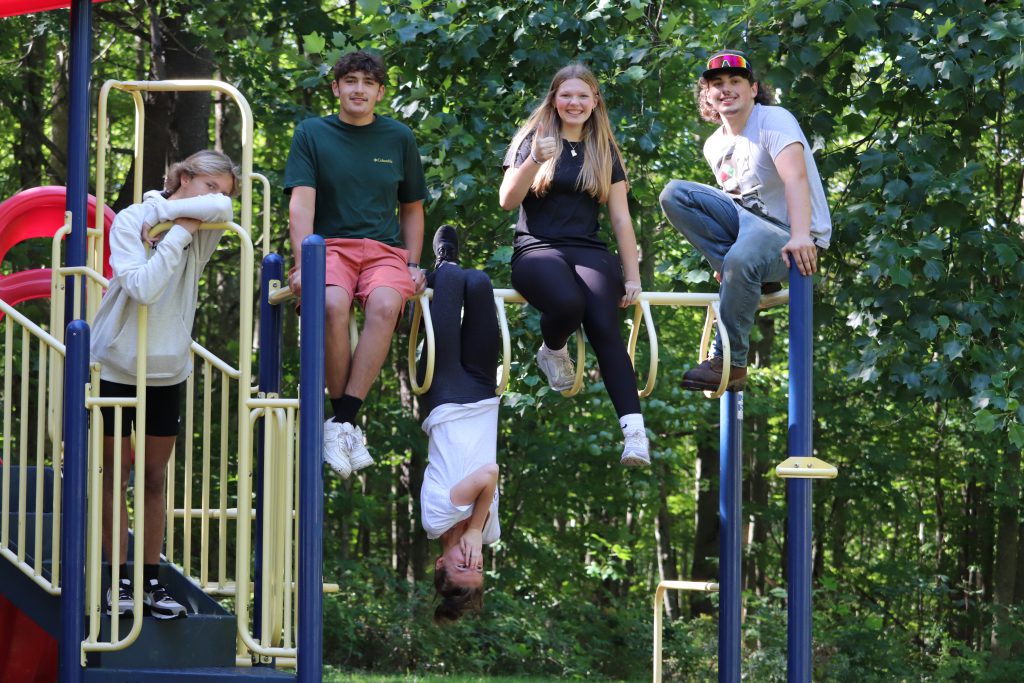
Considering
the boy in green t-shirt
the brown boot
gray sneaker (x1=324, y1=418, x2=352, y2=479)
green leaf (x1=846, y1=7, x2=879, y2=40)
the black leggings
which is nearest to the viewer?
gray sneaker (x1=324, y1=418, x2=352, y2=479)

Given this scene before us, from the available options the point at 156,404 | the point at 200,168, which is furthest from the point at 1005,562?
the point at 200,168

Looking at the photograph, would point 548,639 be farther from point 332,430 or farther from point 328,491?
point 332,430

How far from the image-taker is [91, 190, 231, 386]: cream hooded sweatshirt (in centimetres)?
413

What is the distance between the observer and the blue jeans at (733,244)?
15.5ft

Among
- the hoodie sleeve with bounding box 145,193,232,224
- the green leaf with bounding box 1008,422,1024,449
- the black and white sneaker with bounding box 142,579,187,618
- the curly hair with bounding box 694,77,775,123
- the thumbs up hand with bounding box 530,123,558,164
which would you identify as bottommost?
the black and white sneaker with bounding box 142,579,187,618

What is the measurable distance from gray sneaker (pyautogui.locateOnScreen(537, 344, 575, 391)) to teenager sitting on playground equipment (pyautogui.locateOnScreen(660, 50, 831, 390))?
475mm

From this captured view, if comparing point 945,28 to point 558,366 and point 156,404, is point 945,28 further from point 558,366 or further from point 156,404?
point 156,404

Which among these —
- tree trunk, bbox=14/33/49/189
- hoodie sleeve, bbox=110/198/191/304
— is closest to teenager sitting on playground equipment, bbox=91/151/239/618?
hoodie sleeve, bbox=110/198/191/304

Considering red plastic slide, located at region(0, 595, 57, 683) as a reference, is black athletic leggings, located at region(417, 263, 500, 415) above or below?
above

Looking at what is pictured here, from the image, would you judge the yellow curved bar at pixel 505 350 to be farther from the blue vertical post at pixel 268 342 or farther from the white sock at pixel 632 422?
the blue vertical post at pixel 268 342

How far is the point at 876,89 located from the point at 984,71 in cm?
79

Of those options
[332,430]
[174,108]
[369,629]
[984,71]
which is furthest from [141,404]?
[369,629]

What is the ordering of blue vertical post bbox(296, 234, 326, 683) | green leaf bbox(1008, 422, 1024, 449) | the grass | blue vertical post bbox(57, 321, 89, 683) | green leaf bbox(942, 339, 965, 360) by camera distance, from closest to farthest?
blue vertical post bbox(296, 234, 326, 683) → blue vertical post bbox(57, 321, 89, 683) → green leaf bbox(1008, 422, 1024, 449) → green leaf bbox(942, 339, 965, 360) → the grass

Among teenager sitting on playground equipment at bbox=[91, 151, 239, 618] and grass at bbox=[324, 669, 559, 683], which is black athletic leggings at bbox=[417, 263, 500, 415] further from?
grass at bbox=[324, 669, 559, 683]
